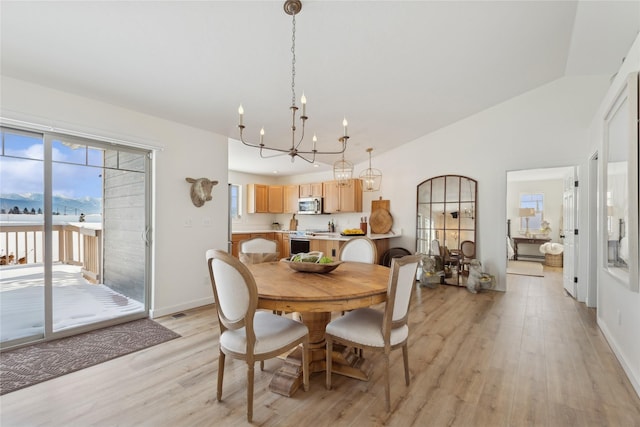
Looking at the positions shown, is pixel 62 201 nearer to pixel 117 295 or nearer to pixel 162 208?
pixel 162 208

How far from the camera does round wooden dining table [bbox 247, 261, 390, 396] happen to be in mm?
1694

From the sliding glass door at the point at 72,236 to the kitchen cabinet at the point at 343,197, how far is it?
3814mm

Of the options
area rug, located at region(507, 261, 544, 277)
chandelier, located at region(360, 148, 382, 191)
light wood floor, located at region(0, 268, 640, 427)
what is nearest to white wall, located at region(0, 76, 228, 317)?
light wood floor, located at region(0, 268, 640, 427)

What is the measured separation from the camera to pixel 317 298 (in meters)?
1.67

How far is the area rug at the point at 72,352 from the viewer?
2104mm

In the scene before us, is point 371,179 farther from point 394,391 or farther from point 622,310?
point 394,391

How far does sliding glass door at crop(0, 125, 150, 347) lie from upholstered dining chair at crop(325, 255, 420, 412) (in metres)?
2.58

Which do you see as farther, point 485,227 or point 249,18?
point 485,227

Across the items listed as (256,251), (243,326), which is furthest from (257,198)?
(243,326)

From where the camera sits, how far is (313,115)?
3.72 metres

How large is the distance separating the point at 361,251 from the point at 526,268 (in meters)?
5.86

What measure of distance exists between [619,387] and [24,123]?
200 inches

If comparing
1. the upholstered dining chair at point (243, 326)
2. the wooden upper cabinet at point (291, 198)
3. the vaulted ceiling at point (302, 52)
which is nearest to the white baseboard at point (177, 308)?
the upholstered dining chair at point (243, 326)

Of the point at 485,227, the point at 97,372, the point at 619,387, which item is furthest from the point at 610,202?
the point at 97,372
